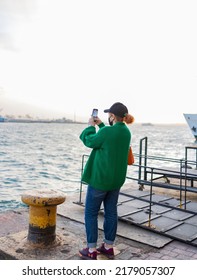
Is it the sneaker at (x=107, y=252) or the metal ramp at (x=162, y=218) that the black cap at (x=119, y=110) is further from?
the metal ramp at (x=162, y=218)

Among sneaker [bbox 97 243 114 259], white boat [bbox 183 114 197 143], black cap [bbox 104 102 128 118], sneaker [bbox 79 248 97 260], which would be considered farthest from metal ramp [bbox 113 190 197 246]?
white boat [bbox 183 114 197 143]

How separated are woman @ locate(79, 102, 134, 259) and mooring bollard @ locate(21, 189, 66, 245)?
61 centimetres

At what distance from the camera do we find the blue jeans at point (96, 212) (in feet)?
13.3

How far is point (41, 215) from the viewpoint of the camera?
455 cm

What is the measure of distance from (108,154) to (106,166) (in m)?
0.15

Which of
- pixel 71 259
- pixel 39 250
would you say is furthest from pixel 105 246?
pixel 39 250

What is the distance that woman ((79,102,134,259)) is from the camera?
13.0 feet

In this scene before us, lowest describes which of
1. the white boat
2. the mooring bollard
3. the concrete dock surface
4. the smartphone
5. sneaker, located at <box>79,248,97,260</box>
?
the concrete dock surface

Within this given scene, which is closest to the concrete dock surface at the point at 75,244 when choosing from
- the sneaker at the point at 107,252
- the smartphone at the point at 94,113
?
the sneaker at the point at 107,252

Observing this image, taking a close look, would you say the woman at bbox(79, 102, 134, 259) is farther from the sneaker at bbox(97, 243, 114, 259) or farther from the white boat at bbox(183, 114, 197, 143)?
the white boat at bbox(183, 114, 197, 143)

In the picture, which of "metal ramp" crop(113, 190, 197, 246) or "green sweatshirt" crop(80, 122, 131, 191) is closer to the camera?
"green sweatshirt" crop(80, 122, 131, 191)

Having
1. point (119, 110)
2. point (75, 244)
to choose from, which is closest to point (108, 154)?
point (119, 110)

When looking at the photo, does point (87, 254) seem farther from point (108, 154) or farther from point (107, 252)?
point (108, 154)

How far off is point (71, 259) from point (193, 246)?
191 centimetres
